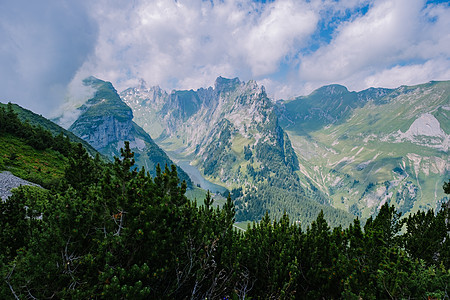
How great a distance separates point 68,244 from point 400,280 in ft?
46.1

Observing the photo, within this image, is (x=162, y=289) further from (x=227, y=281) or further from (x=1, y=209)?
(x=1, y=209)

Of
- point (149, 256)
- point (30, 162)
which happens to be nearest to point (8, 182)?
point (30, 162)

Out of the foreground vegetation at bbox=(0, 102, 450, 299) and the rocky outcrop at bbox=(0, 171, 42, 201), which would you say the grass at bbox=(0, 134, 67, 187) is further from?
the foreground vegetation at bbox=(0, 102, 450, 299)

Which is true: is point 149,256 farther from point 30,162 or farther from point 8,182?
point 30,162

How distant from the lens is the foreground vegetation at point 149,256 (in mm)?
8344

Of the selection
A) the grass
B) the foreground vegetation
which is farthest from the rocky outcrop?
the foreground vegetation

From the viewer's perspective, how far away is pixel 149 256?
32.2 feet

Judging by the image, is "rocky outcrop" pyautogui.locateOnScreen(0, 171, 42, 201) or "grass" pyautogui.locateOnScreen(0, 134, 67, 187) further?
"grass" pyautogui.locateOnScreen(0, 134, 67, 187)

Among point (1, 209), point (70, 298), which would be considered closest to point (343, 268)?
point (70, 298)

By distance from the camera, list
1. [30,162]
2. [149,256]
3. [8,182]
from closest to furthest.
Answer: [149,256] → [8,182] → [30,162]

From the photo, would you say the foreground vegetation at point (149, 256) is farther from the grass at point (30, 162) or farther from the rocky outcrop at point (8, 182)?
the grass at point (30, 162)

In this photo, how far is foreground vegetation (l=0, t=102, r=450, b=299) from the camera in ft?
27.4

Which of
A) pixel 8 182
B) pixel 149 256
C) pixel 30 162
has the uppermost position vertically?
pixel 30 162

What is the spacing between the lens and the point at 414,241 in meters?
18.6
